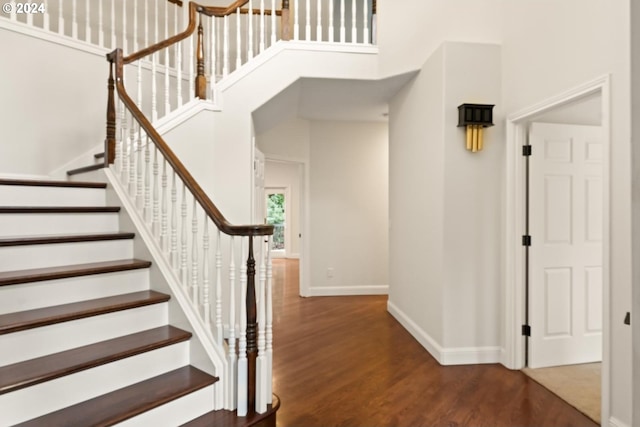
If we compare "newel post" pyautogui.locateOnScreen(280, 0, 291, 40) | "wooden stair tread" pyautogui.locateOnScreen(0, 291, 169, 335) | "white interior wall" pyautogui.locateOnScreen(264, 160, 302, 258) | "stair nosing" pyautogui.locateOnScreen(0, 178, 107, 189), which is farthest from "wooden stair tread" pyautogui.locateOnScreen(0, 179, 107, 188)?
"white interior wall" pyautogui.locateOnScreen(264, 160, 302, 258)

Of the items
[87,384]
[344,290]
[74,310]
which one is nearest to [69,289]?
[74,310]

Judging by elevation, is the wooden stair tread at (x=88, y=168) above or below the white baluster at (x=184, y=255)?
above

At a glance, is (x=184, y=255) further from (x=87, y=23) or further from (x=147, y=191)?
(x=87, y=23)

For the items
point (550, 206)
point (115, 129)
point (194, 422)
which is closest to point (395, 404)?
point (194, 422)

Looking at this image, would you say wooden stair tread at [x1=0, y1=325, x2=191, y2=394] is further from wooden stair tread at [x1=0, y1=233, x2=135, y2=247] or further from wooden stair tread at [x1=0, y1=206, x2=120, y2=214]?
wooden stair tread at [x1=0, y1=206, x2=120, y2=214]

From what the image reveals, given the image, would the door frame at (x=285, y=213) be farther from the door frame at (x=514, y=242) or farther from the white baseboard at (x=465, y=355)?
the door frame at (x=514, y=242)

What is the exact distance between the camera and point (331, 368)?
304 cm

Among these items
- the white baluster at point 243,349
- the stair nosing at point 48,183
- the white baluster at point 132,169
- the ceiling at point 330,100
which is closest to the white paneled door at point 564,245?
the ceiling at point 330,100

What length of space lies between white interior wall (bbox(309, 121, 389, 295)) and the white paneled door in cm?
285

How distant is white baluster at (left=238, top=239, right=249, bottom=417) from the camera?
2.09 meters

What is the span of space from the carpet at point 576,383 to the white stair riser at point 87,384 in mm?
2491

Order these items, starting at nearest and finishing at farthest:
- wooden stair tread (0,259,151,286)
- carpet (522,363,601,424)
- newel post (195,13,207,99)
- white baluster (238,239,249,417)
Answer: wooden stair tread (0,259,151,286) < white baluster (238,239,249,417) < carpet (522,363,601,424) < newel post (195,13,207,99)

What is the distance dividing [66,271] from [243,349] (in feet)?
3.55

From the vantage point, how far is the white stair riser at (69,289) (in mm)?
1981
